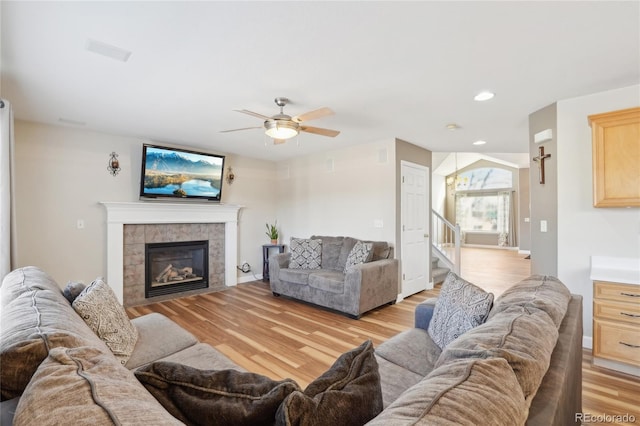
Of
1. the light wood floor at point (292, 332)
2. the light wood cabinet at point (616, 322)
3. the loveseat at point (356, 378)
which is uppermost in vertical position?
the loveseat at point (356, 378)

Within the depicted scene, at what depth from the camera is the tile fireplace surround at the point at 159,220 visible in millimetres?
4086

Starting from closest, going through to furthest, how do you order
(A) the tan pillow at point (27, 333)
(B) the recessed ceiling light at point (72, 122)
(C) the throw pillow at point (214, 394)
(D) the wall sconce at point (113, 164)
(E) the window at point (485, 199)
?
(C) the throw pillow at point (214, 394)
(A) the tan pillow at point (27, 333)
(B) the recessed ceiling light at point (72, 122)
(D) the wall sconce at point (113, 164)
(E) the window at point (485, 199)

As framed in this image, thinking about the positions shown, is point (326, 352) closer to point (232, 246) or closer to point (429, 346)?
point (429, 346)

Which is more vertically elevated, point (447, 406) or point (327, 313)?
point (447, 406)

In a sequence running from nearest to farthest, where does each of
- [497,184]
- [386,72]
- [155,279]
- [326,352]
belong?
[386,72] → [326,352] → [155,279] → [497,184]

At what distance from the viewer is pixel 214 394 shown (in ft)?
2.47

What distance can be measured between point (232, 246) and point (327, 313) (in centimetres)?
240

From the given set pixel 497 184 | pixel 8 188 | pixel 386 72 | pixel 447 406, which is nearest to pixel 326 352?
pixel 447 406

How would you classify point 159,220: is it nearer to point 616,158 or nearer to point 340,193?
point 340,193

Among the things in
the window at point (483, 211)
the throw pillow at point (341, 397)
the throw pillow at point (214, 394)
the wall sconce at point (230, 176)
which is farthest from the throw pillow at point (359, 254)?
the window at point (483, 211)

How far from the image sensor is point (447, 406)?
0.62 meters

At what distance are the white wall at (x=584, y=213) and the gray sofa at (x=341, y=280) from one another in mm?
1914

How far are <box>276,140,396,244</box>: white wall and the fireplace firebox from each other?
170 cm

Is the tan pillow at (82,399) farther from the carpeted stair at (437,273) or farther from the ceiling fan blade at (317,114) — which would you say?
the carpeted stair at (437,273)
